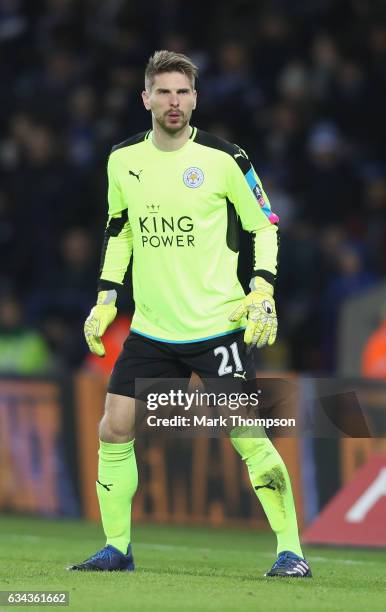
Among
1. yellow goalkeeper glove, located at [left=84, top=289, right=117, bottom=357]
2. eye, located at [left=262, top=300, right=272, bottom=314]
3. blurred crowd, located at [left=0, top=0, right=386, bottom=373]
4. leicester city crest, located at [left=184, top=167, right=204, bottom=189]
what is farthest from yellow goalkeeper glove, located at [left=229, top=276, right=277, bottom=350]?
blurred crowd, located at [left=0, top=0, right=386, bottom=373]

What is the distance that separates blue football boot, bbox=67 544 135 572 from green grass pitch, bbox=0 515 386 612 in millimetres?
74

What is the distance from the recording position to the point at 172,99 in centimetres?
674

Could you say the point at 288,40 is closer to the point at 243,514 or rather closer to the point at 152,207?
the point at 243,514

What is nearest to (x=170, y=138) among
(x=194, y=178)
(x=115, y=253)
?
(x=194, y=178)

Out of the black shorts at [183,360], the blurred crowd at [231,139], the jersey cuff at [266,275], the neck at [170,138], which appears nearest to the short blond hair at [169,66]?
the neck at [170,138]

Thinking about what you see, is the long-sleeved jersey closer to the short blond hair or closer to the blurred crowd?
the short blond hair

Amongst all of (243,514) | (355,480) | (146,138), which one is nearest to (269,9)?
(243,514)

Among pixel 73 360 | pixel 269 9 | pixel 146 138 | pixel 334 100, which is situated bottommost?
pixel 73 360

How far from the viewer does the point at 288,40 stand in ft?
47.5

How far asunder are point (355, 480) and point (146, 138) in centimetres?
310

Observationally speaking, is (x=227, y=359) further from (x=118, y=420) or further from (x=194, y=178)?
(x=194, y=178)

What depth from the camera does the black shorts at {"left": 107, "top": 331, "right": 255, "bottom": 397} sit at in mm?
6875

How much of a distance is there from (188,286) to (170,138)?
0.66 m

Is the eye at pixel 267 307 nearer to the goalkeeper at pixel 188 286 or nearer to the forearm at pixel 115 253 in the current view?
the goalkeeper at pixel 188 286
